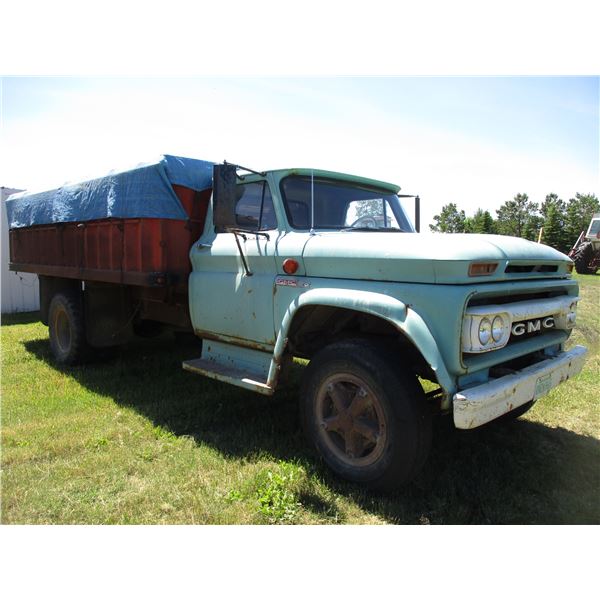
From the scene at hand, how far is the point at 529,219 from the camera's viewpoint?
60.9 m

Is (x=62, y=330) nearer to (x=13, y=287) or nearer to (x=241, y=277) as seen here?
(x=241, y=277)

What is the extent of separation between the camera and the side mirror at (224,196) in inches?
132

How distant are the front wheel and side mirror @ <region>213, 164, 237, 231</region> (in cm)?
117

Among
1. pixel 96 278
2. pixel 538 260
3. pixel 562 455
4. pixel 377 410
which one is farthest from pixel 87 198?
pixel 562 455

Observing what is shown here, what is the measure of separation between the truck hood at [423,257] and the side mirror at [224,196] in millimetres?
605

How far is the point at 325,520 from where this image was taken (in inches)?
108

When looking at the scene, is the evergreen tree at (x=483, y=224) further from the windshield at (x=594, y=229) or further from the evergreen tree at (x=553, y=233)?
the windshield at (x=594, y=229)

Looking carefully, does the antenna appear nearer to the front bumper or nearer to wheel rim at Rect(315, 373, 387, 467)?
wheel rim at Rect(315, 373, 387, 467)

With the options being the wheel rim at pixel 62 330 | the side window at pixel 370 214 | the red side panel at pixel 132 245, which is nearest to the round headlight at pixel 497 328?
the side window at pixel 370 214

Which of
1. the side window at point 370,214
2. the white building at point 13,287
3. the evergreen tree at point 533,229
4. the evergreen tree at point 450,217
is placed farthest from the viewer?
the evergreen tree at point 450,217

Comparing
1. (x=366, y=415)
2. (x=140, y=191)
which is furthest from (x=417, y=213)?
(x=140, y=191)

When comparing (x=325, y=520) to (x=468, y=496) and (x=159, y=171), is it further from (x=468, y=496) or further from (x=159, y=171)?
(x=159, y=171)

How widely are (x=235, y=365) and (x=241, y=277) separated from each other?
2.54 ft

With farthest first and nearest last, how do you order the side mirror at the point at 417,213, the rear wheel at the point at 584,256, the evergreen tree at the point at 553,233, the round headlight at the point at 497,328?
the evergreen tree at the point at 553,233 → the rear wheel at the point at 584,256 → the side mirror at the point at 417,213 → the round headlight at the point at 497,328
